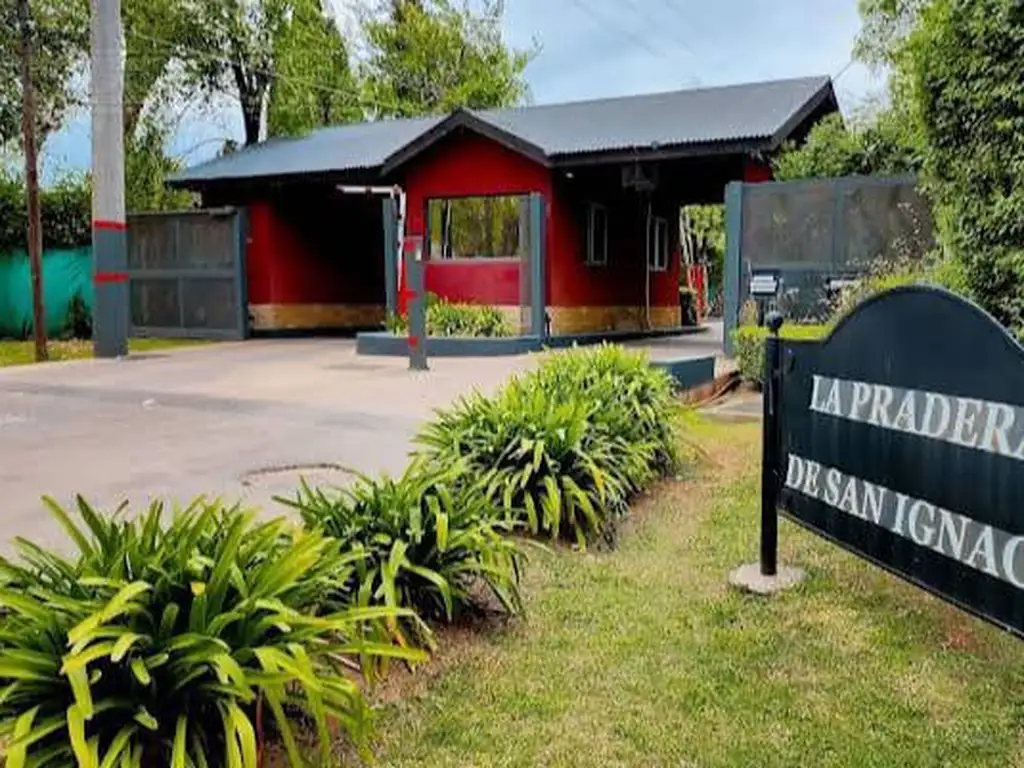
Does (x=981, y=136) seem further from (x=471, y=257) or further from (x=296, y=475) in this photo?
(x=471, y=257)

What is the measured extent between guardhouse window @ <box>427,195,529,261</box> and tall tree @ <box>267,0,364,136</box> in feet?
35.7

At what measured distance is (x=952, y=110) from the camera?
5.13 metres

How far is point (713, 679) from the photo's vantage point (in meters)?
3.13

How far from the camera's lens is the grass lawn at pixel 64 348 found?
14.4 metres

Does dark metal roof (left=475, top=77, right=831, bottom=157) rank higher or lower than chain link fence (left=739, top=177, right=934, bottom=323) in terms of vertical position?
higher

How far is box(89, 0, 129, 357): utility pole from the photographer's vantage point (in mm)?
13141

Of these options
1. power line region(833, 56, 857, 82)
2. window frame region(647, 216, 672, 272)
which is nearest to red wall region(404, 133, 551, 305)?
window frame region(647, 216, 672, 272)

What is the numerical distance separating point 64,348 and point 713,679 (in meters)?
15.4

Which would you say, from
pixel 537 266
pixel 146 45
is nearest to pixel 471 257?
pixel 537 266

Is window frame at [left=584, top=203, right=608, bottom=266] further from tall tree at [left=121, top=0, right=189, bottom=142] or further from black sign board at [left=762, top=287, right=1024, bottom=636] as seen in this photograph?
black sign board at [left=762, top=287, right=1024, bottom=636]

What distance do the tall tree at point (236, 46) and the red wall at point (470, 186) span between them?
36.0 feet

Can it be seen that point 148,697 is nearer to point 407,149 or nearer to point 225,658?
point 225,658

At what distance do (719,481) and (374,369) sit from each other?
6.62 meters

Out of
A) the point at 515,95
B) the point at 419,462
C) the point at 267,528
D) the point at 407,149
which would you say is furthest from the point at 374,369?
the point at 515,95
